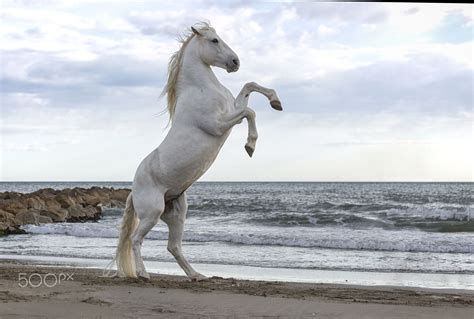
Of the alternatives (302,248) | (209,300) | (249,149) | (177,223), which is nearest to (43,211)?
(302,248)

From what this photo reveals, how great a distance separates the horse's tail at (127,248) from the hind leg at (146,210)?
0.57ft

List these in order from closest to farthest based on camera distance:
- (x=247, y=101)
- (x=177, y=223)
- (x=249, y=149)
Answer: (x=249, y=149)
(x=247, y=101)
(x=177, y=223)

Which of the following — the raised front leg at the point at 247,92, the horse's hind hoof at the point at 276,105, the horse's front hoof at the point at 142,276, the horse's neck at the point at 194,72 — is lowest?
the horse's front hoof at the point at 142,276

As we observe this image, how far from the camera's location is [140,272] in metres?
6.60

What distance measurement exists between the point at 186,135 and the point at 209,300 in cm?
169

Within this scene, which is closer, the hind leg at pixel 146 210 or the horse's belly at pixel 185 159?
the horse's belly at pixel 185 159

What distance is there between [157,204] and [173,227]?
1.50 feet

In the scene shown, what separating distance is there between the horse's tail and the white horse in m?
0.01

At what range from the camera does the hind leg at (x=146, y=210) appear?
644cm

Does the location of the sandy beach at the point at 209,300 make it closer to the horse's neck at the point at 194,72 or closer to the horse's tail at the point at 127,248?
the horse's tail at the point at 127,248

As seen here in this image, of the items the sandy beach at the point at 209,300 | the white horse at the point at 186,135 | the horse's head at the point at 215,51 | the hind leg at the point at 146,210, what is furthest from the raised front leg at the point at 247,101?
the sandy beach at the point at 209,300

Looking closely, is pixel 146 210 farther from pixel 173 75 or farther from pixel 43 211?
pixel 43 211

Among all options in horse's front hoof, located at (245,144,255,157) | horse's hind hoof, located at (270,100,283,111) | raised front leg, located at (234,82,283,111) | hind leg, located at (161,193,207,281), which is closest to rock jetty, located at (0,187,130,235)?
hind leg, located at (161,193,207,281)

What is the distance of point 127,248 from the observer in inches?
269
